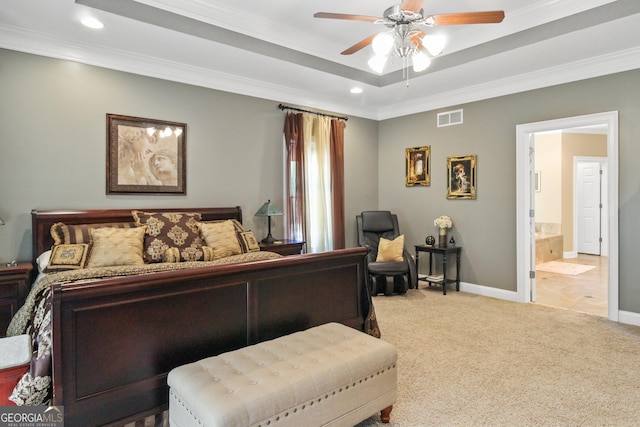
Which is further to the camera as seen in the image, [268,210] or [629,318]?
[268,210]

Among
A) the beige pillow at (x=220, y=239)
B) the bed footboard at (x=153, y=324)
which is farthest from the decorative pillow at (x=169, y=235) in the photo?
the bed footboard at (x=153, y=324)

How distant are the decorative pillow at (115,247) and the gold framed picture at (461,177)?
164 inches

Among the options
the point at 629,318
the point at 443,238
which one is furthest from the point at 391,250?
the point at 629,318

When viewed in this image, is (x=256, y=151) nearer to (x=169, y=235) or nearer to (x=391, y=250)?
(x=169, y=235)

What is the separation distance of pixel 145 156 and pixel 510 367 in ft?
13.3

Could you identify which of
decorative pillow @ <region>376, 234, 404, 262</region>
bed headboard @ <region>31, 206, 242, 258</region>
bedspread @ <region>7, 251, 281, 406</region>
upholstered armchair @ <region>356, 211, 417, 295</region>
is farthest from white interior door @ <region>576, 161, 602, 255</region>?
bedspread @ <region>7, 251, 281, 406</region>

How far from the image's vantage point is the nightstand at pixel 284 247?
4480mm

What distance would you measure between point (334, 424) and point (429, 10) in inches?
139

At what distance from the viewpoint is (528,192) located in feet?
15.4

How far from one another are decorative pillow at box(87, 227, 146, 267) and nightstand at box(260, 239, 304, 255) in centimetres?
143

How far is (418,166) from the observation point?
583 centimetres

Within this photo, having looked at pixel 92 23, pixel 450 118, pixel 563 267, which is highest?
pixel 92 23

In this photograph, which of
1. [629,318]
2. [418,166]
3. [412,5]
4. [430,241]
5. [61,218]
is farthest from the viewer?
[418,166]

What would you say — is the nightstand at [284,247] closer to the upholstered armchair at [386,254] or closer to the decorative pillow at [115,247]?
the upholstered armchair at [386,254]
